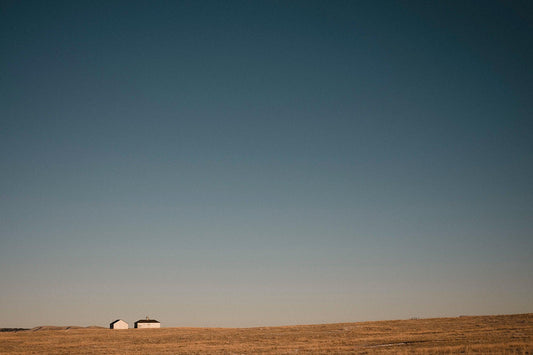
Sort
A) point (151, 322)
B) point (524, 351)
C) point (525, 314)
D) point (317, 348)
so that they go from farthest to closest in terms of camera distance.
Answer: point (151, 322) < point (525, 314) < point (317, 348) < point (524, 351)

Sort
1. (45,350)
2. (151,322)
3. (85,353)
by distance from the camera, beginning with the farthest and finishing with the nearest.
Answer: (151,322) < (45,350) < (85,353)

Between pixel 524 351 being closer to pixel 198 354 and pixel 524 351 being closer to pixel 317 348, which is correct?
pixel 317 348

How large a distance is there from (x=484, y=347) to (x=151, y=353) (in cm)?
2489

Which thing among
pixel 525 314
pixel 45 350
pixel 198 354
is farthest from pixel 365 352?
pixel 525 314

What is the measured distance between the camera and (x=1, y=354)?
43750mm

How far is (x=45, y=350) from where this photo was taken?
47.5 m

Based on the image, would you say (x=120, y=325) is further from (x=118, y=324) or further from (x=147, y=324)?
(x=147, y=324)

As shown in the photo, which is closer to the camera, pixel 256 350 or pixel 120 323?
pixel 256 350

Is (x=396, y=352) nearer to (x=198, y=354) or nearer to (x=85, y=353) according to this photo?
(x=198, y=354)

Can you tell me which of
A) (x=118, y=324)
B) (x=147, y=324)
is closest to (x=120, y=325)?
(x=118, y=324)

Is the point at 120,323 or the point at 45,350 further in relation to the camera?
the point at 120,323

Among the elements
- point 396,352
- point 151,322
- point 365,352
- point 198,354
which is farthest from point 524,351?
point 151,322

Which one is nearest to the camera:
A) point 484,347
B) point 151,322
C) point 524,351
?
point 524,351

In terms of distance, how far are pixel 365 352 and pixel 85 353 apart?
2494cm
